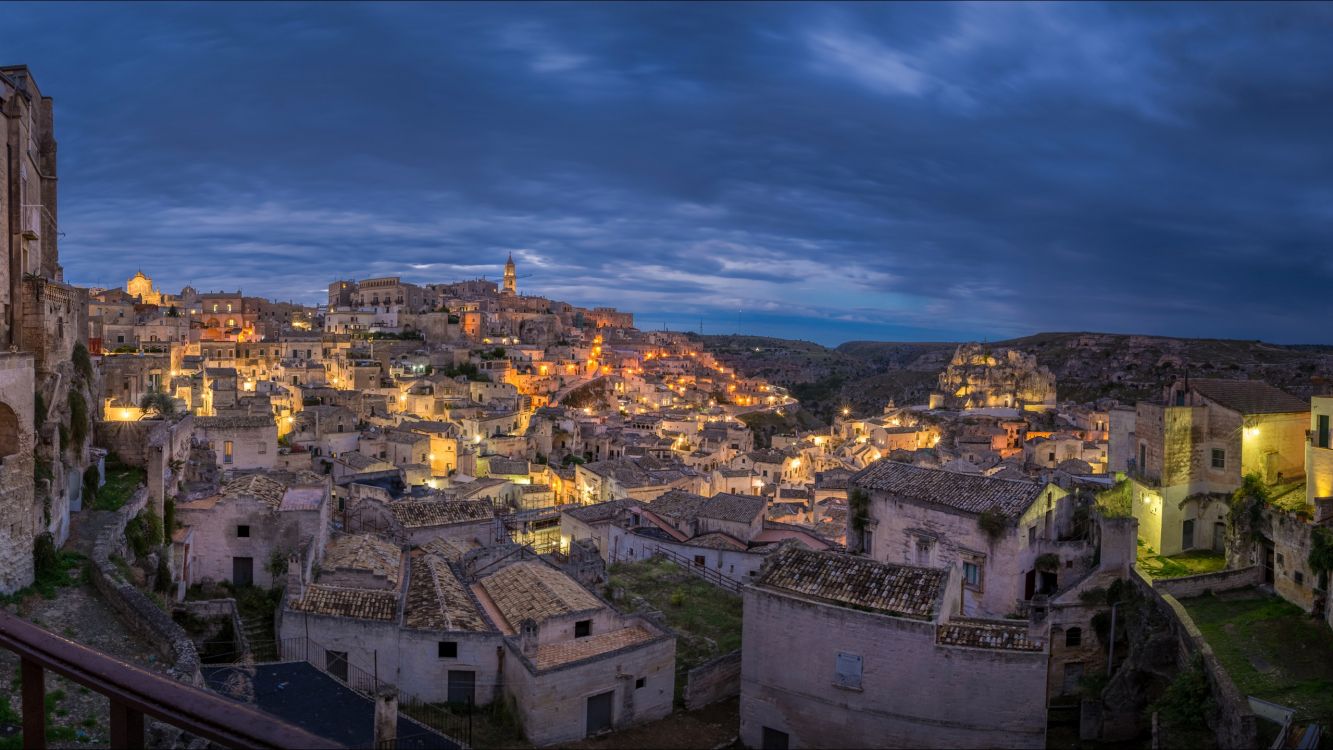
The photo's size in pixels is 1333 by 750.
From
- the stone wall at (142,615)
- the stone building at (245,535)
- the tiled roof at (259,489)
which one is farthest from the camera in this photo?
the tiled roof at (259,489)

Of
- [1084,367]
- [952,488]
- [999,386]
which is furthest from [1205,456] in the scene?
[1084,367]

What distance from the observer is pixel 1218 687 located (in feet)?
41.6

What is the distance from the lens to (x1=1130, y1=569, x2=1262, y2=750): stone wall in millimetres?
11625

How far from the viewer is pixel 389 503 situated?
24.4m

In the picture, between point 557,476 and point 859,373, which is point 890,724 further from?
point 859,373

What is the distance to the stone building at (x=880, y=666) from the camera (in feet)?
45.1

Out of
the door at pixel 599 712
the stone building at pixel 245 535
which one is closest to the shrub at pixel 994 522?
the door at pixel 599 712

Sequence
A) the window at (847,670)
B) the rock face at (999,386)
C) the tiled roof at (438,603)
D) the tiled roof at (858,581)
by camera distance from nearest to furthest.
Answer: the window at (847,670), the tiled roof at (858,581), the tiled roof at (438,603), the rock face at (999,386)

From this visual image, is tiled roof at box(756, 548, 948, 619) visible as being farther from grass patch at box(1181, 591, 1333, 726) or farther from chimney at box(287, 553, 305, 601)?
chimney at box(287, 553, 305, 601)

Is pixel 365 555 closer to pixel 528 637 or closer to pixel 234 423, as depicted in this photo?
pixel 528 637

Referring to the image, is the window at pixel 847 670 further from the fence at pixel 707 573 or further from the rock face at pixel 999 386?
the rock face at pixel 999 386

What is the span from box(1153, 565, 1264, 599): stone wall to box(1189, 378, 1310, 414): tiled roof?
4.81m

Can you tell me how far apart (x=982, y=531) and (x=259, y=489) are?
53.3 feet

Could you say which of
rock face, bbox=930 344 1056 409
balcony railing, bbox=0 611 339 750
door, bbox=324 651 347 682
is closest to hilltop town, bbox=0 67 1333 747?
door, bbox=324 651 347 682
